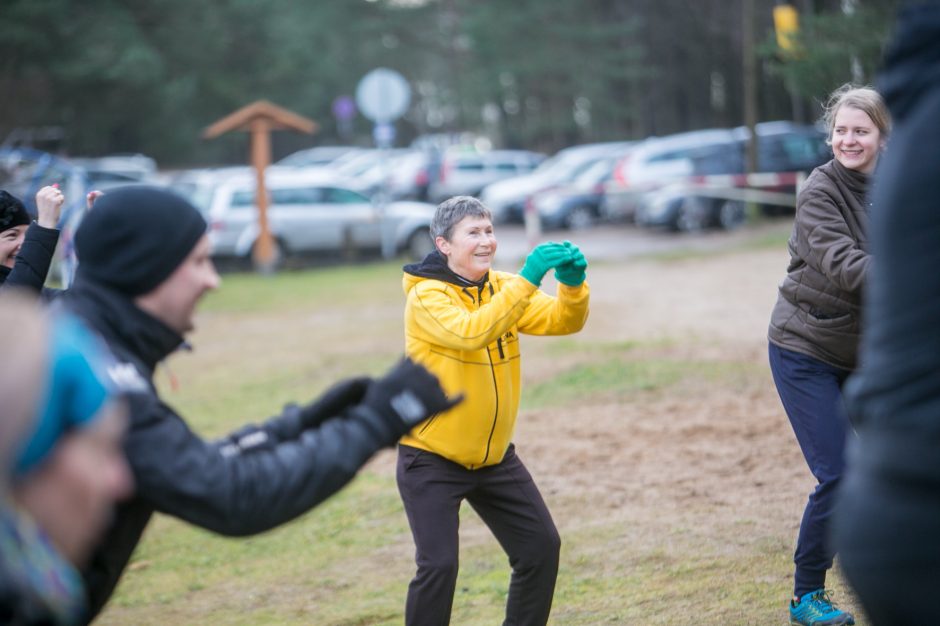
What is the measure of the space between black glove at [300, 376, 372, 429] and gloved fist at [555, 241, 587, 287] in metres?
1.50

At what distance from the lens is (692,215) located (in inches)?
914

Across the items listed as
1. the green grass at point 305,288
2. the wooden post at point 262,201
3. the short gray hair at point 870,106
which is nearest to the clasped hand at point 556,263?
the short gray hair at point 870,106

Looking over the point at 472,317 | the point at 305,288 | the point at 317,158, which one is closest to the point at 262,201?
the point at 305,288

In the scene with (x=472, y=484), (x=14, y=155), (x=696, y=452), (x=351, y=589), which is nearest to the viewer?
(x=472, y=484)

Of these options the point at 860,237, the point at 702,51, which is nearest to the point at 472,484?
the point at 860,237

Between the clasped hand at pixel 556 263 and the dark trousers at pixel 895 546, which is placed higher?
the clasped hand at pixel 556 263

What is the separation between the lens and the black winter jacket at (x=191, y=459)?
247cm

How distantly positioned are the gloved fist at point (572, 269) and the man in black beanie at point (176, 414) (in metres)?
1.53

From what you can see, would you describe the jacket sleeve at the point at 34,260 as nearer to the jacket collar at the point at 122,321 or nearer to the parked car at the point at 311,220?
the jacket collar at the point at 122,321

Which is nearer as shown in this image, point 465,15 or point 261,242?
point 261,242

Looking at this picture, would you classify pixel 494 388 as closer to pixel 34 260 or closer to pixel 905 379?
pixel 34 260

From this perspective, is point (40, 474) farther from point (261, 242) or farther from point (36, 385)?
point (261, 242)

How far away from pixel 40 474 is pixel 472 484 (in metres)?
2.51

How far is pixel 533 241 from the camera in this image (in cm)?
2092
